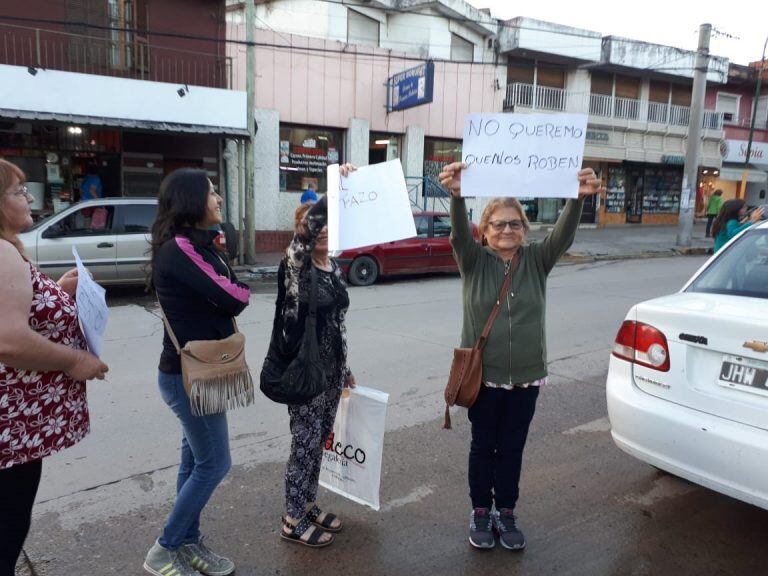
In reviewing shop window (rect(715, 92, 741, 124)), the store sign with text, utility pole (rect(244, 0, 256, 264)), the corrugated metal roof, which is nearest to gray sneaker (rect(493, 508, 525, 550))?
utility pole (rect(244, 0, 256, 264))

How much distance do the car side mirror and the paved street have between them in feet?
16.1

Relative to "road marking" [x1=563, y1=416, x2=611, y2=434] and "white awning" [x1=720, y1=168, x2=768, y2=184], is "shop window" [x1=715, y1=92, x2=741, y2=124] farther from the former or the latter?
"road marking" [x1=563, y1=416, x2=611, y2=434]

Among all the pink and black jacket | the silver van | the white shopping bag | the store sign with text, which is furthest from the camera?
the store sign with text

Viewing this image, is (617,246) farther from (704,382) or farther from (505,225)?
(505,225)

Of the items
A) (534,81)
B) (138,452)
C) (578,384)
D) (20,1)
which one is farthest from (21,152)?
(534,81)

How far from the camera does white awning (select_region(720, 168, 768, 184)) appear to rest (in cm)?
2784

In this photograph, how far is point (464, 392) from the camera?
120 inches

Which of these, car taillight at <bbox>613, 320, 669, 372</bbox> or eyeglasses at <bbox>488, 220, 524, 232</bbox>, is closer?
eyeglasses at <bbox>488, 220, 524, 232</bbox>

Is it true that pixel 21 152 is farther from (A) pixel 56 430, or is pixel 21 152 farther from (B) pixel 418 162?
(A) pixel 56 430

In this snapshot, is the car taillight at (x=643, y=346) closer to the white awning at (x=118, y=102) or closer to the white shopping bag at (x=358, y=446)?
the white shopping bag at (x=358, y=446)

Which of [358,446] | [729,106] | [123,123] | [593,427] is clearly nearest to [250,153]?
[123,123]

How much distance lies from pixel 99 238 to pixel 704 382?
9636 mm

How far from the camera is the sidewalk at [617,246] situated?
14.7 meters

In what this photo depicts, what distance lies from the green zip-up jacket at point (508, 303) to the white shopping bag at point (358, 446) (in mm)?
589
